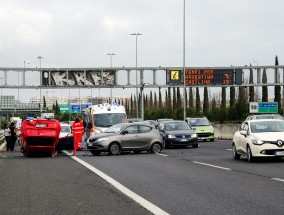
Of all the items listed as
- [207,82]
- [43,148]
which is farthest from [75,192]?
[207,82]

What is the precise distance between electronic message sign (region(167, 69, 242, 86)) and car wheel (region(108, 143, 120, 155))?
32.5 metres

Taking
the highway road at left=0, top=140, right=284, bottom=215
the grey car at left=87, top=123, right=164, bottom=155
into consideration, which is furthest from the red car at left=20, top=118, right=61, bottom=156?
the highway road at left=0, top=140, right=284, bottom=215

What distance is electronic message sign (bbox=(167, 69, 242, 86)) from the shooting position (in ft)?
202

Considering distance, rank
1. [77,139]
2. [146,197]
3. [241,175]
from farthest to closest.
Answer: [77,139]
[241,175]
[146,197]

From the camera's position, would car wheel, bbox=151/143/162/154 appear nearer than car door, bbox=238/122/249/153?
No

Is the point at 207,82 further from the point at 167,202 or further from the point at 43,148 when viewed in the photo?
the point at 167,202

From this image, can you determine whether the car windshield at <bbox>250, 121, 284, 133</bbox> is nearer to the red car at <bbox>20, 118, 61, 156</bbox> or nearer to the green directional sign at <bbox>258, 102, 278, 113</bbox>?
the red car at <bbox>20, 118, 61, 156</bbox>

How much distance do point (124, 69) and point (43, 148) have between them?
35.3m

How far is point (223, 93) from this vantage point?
95688 mm

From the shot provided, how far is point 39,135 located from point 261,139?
34.8 ft

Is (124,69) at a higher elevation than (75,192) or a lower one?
higher

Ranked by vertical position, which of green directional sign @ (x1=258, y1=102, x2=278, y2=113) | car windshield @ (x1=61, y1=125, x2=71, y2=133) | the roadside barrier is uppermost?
green directional sign @ (x1=258, y1=102, x2=278, y2=113)

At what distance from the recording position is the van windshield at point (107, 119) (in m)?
38.9

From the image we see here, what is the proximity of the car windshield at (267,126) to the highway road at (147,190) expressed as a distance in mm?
1911
